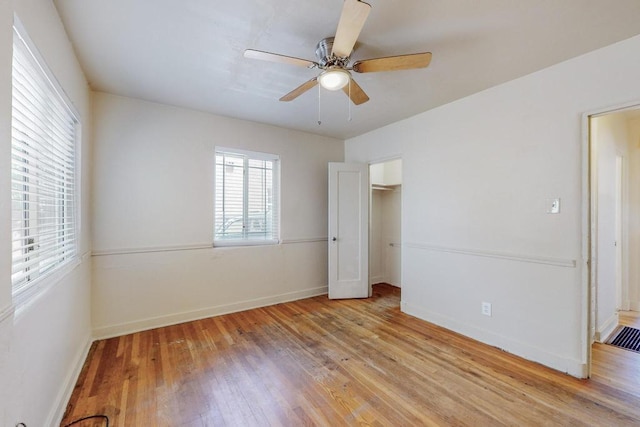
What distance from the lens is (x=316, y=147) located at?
13.8 ft

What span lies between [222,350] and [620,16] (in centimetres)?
376

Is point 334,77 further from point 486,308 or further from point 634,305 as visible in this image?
point 634,305

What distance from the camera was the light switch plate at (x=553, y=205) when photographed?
2.21 metres

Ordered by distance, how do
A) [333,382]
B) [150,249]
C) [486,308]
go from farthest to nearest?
[150,249] < [486,308] < [333,382]

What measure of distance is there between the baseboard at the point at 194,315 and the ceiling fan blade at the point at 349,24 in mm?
3059

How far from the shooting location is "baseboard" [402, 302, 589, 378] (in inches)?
83.3

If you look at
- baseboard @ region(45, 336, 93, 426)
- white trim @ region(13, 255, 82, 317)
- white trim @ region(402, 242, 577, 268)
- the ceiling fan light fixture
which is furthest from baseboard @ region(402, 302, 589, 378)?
white trim @ region(13, 255, 82, 317)

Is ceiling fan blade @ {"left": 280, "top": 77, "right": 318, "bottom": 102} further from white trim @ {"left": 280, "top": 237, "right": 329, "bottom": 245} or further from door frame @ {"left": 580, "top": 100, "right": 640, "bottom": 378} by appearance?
white trim @ {"left": 280, "top": 237, "right": 329, "bottom": 245}

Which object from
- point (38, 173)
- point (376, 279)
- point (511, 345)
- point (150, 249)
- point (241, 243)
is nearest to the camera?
point (38, 173)

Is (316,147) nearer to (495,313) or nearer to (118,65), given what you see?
(118,65)

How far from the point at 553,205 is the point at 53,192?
3702mm

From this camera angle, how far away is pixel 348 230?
4.09 m

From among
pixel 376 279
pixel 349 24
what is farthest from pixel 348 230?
pixel 349 24

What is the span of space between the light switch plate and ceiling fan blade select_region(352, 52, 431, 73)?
157 centimetres
